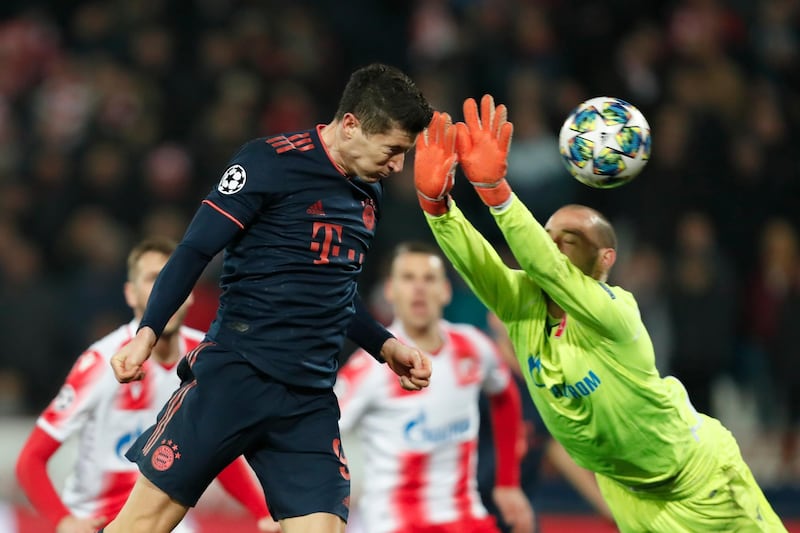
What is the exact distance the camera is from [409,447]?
5.76 m

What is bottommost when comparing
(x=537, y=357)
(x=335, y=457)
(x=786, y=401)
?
(x=786, y=401)

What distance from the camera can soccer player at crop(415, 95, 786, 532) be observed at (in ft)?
14.7

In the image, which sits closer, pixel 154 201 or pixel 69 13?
pixel 154 201

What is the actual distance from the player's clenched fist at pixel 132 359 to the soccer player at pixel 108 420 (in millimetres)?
1164

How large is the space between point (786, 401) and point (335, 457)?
21.1ft

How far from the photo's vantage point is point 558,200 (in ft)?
32.5

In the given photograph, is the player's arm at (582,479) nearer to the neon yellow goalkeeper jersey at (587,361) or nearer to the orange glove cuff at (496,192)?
the neon yellow goalkeeper jersey at (587,361)

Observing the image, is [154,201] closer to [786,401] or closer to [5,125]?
[5,125]

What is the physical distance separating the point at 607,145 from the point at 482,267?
2.16 feet

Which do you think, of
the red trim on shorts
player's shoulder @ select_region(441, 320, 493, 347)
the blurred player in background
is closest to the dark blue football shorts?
the red trim on shorts

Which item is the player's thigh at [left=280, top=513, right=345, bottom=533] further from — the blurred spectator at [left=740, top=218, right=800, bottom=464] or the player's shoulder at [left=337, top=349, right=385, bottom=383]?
the blurred spectator at [left=740, top=218, right=800, bottom=464]

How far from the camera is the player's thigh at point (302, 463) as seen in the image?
4117 millimetres

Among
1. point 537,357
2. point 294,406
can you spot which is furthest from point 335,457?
point 537,357

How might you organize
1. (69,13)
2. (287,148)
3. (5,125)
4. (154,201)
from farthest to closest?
(69,13) → (5,125) → (154,201) → (287,148)
